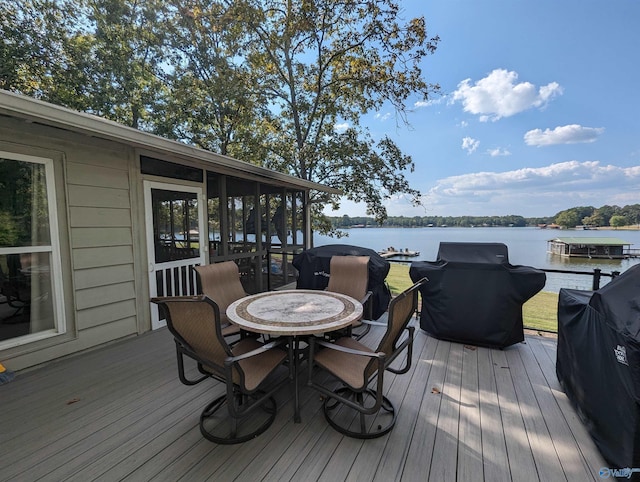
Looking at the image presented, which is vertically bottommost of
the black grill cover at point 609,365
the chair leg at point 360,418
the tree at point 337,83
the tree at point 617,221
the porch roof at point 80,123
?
the chair leg at point 360,418

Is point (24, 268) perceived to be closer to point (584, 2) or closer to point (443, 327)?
point (443, 327)

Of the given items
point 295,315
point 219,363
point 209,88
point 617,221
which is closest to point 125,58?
point 209,88

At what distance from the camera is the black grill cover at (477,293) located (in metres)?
2.92

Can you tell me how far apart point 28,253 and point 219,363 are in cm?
252

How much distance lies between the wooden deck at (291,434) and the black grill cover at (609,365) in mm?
182

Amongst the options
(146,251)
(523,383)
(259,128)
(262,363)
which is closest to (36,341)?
(146,251)

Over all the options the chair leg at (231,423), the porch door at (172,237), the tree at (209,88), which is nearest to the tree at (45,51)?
the tree at (209,88)

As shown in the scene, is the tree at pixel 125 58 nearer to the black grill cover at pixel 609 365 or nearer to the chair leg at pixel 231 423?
the chair leg at pixel 231 423

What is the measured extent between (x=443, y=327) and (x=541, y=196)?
1809cm

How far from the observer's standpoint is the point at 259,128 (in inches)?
438

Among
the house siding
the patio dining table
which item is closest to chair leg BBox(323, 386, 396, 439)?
the patio dining table

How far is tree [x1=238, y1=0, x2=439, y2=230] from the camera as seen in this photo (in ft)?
26.7

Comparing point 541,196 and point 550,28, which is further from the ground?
point 550,28

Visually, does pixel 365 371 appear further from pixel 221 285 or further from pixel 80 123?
pixel 80 123
